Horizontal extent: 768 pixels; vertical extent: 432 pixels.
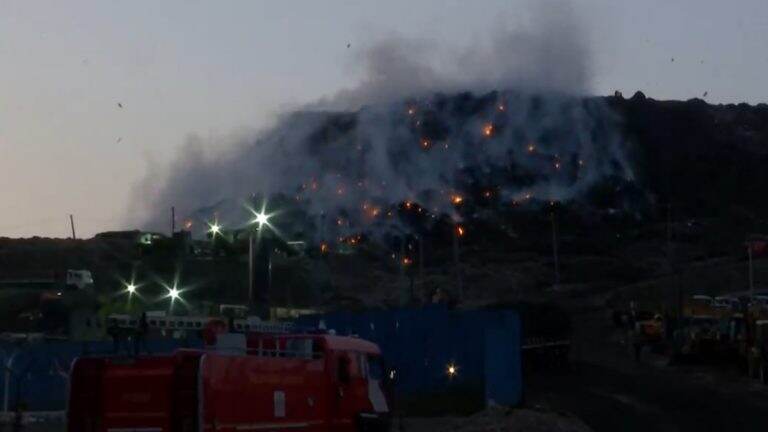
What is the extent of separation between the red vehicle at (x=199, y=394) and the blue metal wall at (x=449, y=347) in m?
14.8

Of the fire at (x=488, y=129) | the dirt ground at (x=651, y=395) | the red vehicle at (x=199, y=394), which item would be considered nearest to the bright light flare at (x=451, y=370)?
the dirt ground at (x=651, y=395)

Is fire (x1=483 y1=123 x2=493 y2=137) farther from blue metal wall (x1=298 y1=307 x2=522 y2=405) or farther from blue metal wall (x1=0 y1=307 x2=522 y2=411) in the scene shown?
blue metal wall (x1=298 y1=307 x2=522 y2=405)

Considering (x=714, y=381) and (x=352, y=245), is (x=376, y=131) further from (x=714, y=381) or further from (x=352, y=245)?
(x=714, y=381)

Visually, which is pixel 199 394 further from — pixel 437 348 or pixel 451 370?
pixel 437 348

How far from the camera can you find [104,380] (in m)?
16.9

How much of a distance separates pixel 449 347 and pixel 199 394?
20.4 m

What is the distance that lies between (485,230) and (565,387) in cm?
10530

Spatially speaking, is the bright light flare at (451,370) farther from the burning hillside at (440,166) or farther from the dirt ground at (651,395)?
the burning hillside at (440,166)

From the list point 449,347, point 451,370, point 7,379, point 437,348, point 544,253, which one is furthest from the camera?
point 544,253

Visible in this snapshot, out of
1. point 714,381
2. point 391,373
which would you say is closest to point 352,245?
point 714,381

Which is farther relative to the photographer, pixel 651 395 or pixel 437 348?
pixel 651 395

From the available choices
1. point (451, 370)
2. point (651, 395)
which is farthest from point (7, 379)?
point (651, 395)

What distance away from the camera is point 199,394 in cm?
1622

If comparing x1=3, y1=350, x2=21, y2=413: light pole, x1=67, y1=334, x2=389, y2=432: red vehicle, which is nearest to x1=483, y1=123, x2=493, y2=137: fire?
x1=3, y1=350, x2=21, y2=413: light pole
